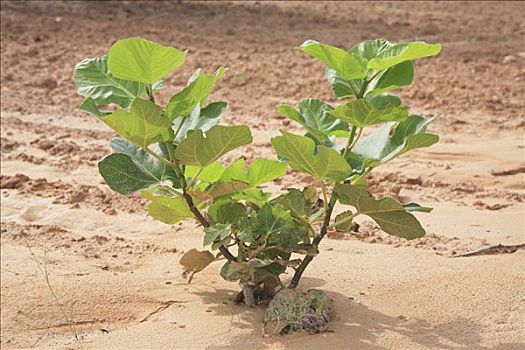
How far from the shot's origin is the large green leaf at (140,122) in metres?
2.65

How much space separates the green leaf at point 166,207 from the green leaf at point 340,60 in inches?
24.8

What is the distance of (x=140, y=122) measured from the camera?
267cm

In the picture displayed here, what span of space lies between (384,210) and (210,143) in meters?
0.54

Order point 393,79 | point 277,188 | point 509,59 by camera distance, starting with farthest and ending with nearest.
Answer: point 509,59
point 277,188
point 393,79

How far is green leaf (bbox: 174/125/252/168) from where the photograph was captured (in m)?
2.71

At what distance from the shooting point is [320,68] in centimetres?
703

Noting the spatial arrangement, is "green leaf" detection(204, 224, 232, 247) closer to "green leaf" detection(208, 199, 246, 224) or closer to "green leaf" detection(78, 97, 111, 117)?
"green leaf" detection(208, 199, 246, 224)

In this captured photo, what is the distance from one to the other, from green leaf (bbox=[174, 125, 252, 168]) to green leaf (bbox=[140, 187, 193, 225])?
22cm

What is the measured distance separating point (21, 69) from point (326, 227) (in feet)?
15.6

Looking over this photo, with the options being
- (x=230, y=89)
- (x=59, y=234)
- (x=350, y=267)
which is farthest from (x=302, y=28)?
(x=350, y=267)

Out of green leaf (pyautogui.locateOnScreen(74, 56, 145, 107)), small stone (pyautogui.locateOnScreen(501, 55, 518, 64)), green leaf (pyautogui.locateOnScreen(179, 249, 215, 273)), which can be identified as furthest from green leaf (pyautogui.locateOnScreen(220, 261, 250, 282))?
small stone (pyautogui.locateOnScreen(501, 55, 518, 64))

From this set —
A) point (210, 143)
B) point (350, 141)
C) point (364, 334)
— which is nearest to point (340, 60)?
point (350, 141)

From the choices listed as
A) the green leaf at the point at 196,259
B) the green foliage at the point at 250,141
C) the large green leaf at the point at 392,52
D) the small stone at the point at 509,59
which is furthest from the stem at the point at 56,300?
the small stone at the point at 509,59

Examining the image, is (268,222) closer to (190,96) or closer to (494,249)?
(190,96)
